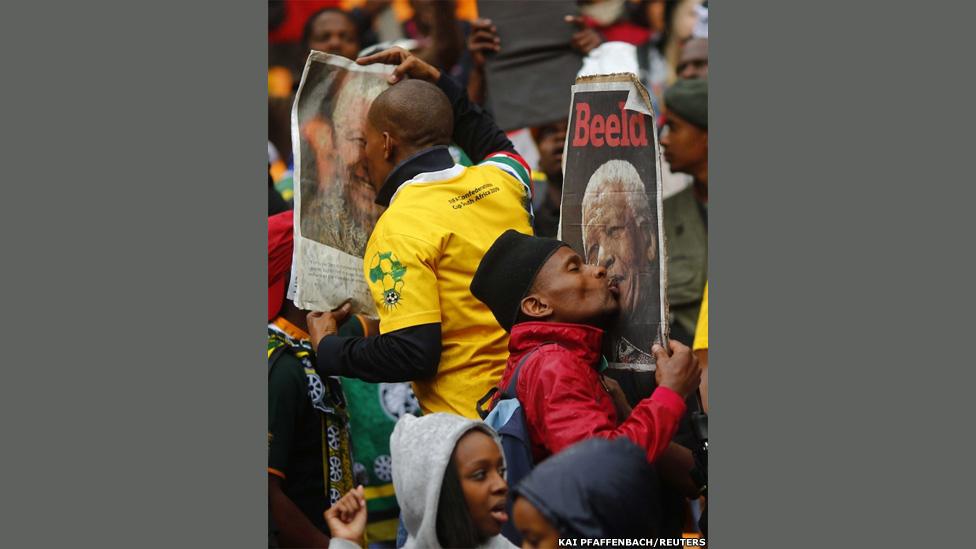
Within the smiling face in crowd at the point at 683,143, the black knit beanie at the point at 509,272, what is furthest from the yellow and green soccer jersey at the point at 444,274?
the smiling face in crowd at the point at 683,143

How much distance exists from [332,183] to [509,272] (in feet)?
3.90

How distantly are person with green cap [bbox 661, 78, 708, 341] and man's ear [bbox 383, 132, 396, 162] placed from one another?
2.28 m

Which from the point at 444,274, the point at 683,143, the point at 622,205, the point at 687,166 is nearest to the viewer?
the point at 444,274

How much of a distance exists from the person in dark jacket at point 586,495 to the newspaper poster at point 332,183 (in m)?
1.70

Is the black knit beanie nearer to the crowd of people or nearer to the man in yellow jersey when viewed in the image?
the crowd of people

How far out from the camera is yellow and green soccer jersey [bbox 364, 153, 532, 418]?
551cm

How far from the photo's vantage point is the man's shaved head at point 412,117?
5.89 metres

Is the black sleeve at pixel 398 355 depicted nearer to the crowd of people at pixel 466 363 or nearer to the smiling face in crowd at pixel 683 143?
the crowd of people at pixel 466 363

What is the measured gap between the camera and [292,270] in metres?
6.03

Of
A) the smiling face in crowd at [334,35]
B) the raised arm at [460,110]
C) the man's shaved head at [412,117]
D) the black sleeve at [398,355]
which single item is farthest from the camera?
the smiling face in crowd at [334,35]

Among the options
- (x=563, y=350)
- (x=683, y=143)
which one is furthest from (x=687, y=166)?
(x=563, y=350)

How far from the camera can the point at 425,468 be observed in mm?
4898

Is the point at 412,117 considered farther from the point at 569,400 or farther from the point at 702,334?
the point at 702,334

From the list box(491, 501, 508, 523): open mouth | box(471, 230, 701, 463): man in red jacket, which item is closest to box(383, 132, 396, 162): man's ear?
box(471, 230, 701, 463): man in red jacket
